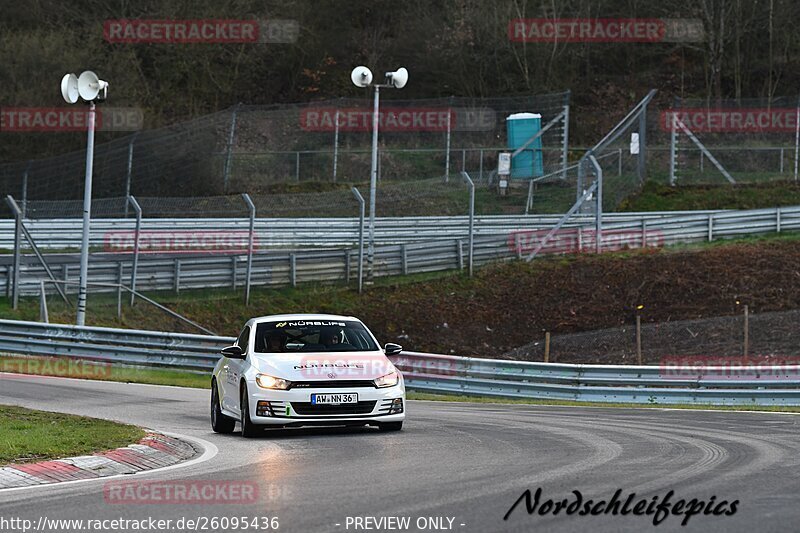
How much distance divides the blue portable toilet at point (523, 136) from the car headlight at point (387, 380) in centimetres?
3506

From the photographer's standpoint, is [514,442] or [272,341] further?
[272,341]

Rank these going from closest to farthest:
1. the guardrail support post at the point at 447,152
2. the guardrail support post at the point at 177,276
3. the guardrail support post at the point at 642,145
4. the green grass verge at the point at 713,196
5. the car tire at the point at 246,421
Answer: the car tire at the point at 246,421 → the guardrail support post at the point at 177,276 → the guardrail support post at the point at 642,145 → the green grass verge at the point at 713,196 → the guardrail support post at the point at 447,152

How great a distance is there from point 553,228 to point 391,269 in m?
5.06

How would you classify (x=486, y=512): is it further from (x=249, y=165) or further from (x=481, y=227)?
(x=249, y=165)

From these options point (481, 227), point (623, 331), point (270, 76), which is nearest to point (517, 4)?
point (270, 76)

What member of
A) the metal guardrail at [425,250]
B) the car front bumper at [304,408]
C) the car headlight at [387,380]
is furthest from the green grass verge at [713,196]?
the car front bumper at [304,408]

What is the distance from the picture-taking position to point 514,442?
12695 millimetres

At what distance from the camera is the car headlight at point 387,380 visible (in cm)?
1396

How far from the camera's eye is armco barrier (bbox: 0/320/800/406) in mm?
21328

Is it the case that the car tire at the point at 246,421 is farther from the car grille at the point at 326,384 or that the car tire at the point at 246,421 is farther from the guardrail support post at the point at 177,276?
the guardrail support post at the point at 177,276

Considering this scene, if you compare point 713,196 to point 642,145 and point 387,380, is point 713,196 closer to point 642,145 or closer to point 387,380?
point 642,145

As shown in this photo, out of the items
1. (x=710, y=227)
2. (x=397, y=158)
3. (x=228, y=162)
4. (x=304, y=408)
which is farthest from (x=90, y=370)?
(x=397, y=158)

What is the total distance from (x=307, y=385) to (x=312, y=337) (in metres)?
1.26

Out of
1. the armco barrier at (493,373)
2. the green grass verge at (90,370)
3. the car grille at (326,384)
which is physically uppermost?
the car grille at (326,384)
